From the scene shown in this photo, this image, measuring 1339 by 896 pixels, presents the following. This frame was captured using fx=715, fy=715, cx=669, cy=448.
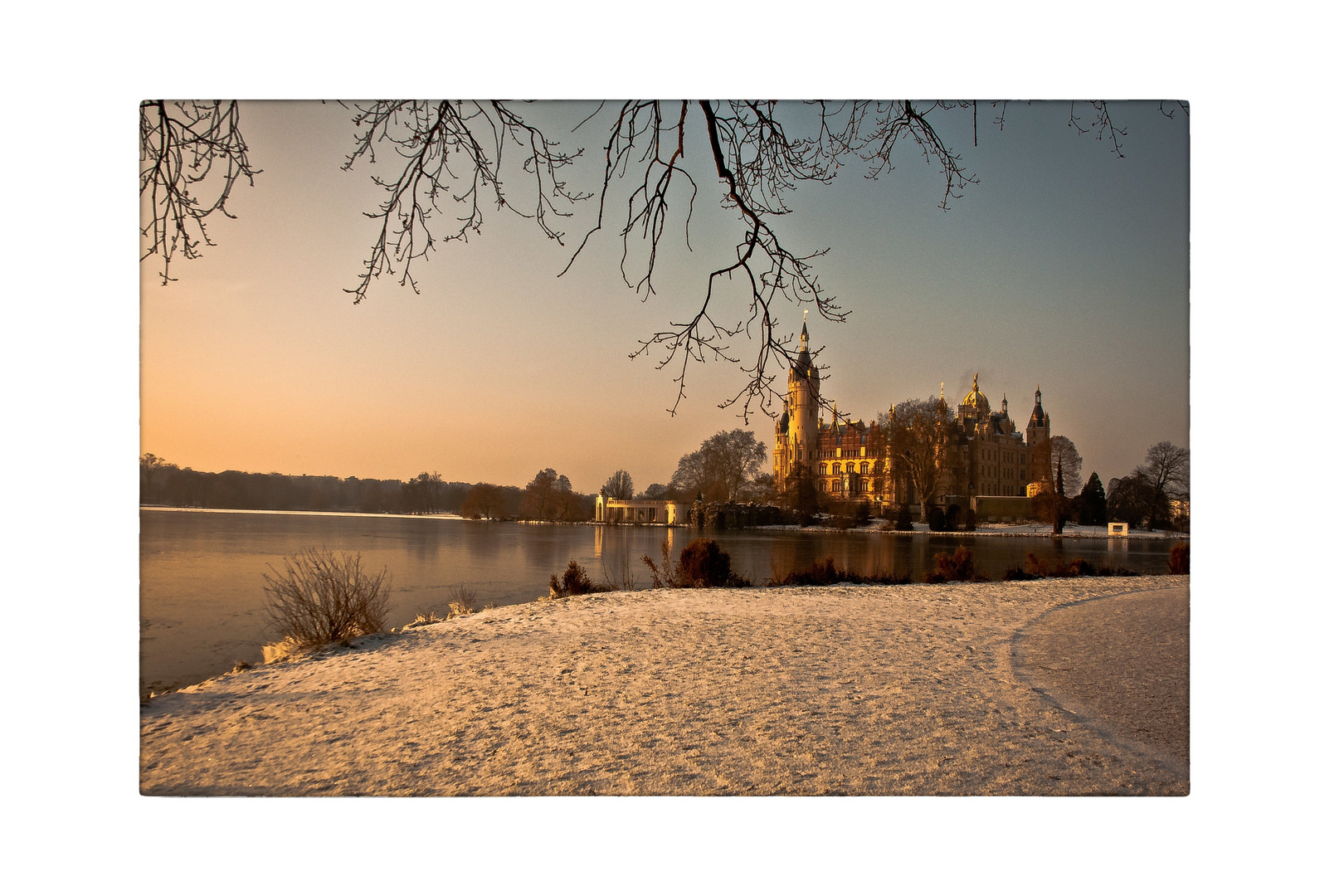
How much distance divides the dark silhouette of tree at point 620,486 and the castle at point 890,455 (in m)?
0.98

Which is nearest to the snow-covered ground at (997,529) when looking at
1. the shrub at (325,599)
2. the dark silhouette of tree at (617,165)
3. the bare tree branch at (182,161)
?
the dark silhouette of tree at (617,165)

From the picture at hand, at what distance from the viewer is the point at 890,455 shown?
5.01 meters

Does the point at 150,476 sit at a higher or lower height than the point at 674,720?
higher

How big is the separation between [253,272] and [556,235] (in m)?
1.44

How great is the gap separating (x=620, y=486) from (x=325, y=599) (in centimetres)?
205

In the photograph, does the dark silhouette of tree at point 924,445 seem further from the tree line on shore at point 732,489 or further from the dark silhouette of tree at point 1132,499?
the dark silhouette of tree at point 1132,499

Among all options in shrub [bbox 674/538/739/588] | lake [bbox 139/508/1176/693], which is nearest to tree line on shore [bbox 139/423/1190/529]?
lake [bbox 139/508/1176/693]

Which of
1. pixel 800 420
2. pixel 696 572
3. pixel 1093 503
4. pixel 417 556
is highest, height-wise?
pixel 800 420

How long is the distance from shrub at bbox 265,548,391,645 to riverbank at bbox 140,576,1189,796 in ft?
0.88

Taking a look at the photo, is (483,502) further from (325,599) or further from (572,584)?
(572,584)

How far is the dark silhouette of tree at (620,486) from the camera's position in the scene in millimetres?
4738

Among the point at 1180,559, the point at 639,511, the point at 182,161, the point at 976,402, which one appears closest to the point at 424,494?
the point at 639,511

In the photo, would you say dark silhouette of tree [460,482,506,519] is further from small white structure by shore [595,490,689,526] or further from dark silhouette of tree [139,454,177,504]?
dark silhouette of tree [139,454,177,504]

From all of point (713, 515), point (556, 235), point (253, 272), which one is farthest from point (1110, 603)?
point (253, 272)
